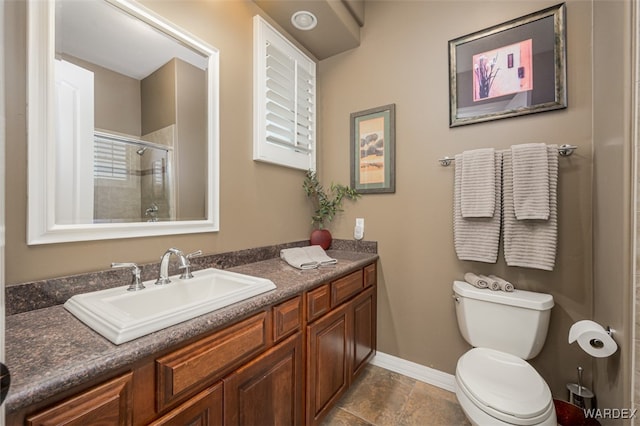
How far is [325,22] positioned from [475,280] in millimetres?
1981

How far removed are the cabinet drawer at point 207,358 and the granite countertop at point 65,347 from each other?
5 centimetres

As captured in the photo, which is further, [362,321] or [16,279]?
[362,321]

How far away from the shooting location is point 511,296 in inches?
55.9

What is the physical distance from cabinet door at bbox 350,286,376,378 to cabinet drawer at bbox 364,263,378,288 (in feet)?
0.14

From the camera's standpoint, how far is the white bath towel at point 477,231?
5.01 ft

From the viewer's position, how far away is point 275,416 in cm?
108

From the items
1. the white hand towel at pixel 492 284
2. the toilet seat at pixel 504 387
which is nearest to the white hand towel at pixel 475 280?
the white hand towel at pixel 492 284

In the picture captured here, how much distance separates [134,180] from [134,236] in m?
0.25

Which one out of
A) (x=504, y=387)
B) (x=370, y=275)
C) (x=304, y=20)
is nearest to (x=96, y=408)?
(x=504, y=387)

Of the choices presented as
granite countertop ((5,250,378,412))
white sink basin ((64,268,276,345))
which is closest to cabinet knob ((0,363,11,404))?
granite countertop ((5,250,378,412))

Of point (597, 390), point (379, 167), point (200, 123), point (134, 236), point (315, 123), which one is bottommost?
point (597, 390)

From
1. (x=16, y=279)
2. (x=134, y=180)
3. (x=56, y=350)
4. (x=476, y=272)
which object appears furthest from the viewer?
(x=476, y=272)

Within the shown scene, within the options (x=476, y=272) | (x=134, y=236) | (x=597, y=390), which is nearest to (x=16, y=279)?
(x=134, y=236)

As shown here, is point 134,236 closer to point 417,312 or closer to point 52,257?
point 52,257
